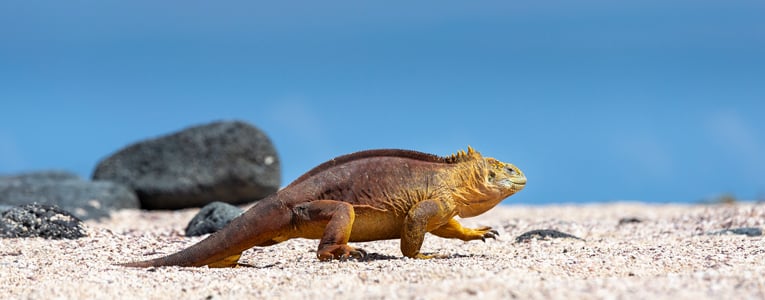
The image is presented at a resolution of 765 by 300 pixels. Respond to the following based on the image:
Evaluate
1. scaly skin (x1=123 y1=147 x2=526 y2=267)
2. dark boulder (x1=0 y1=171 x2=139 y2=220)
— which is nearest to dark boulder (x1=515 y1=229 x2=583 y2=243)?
scaly skin (x1=123 y1=147 x2=526 y2=267)

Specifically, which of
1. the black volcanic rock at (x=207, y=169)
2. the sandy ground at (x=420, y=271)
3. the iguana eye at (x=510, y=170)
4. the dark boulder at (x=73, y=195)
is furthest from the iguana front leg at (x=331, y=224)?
the black volcanic rock at (x=207, y=169)

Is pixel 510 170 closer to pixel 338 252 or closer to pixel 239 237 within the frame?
pixel 338 252

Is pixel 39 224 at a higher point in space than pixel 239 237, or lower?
higher

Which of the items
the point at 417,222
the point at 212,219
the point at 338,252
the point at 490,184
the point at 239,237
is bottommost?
the point at 338,252

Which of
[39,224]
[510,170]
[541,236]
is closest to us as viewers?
[510,170]

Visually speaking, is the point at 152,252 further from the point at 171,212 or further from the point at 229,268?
the point at 171,212

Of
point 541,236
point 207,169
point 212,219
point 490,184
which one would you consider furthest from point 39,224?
point 207,169

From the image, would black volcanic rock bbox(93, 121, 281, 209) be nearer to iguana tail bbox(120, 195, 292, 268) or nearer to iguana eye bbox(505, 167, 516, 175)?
iguana tail bbox(120, 195, 292, 268)
